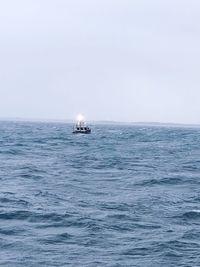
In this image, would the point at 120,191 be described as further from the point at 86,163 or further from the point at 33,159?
the point at 33,159

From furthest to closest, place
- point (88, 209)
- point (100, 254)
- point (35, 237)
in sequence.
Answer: point (88, 209) → point (35, 237) → point (100, 254)

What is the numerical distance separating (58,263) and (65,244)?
2.29 meters

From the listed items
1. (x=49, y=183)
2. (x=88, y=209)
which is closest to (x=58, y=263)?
(x=88, y=209)

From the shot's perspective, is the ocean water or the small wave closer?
the ocean water

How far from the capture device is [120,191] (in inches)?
1242

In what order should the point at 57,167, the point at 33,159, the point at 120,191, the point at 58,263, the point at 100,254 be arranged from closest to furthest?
the point at 58,263, the point at 100,254, the point at 120,191, the point at 57,167, the point at 33,159

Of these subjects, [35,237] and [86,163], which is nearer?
[35,237]

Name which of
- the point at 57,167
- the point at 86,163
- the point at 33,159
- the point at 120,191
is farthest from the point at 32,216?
the point at 33,159

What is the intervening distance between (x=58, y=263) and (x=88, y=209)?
28.8ft

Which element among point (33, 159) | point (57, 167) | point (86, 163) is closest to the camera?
point (57, 167)

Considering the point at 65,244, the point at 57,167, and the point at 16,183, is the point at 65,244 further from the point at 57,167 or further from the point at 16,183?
the point at 57,167

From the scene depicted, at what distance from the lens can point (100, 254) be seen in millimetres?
17828

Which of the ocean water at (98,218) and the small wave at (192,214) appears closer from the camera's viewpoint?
the ocean water at (98,218)

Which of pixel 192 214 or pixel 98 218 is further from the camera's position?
pixel 192 214
